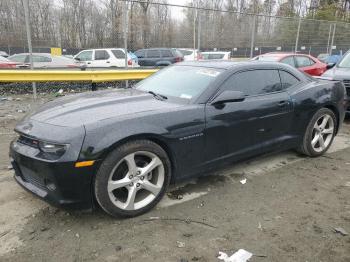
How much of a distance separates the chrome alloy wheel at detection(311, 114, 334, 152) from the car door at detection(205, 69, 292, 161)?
0.76 metres

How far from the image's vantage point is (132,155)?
3.14m

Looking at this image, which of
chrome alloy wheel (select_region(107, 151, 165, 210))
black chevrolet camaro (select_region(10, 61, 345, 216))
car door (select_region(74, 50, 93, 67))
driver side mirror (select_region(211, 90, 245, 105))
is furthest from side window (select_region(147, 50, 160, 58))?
chrome alloy wheel (select_region(107, 151, 165, 210))

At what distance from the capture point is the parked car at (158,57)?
15164 mm

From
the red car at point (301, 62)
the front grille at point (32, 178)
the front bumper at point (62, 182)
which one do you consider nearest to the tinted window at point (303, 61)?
the red car at point (301, 62)

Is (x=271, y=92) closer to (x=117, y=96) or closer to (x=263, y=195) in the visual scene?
(x=263, y=195)

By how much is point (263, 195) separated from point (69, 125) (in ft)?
7.45

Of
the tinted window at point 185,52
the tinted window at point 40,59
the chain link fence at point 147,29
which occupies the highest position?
the chain link fence at point 147,29

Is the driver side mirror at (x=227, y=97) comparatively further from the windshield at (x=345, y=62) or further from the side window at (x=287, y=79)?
the windshield at (x=345, y=62)

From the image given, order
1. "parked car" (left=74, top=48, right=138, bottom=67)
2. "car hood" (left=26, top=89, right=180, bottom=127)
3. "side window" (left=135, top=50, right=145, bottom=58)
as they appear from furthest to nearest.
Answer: "parked car" (left=74, top=48, right=138, bottom=67) < "side window" (left=135, top=50, right=145, bottom=58) < "car hood" (left=26, top=89, right=180, bottom=127)

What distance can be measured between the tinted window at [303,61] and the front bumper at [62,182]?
10068 millimetres

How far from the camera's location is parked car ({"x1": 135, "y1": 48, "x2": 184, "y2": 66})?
15.2 m

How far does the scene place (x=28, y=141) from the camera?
3.15 meters

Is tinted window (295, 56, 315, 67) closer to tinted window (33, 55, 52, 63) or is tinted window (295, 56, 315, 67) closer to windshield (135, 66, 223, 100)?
windshield (135, 66, 223, 100)

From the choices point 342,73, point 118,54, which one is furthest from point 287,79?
point 118,54
